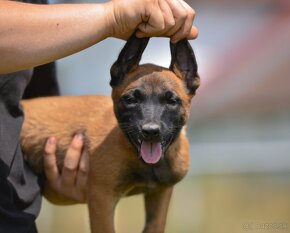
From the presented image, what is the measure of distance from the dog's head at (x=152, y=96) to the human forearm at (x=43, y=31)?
0.43 meters

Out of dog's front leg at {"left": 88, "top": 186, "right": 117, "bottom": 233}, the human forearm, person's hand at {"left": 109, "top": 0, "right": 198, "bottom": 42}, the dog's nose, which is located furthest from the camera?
dog's front leg at {"left": 88, "top": 186, "right": 117, "bottom": 233}

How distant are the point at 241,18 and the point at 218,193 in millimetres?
1499

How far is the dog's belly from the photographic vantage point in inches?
121

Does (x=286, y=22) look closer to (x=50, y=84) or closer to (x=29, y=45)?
(x=50, y=84)

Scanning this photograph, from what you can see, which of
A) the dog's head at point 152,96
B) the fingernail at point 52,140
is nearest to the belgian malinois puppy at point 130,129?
the dog's head at point 152,96

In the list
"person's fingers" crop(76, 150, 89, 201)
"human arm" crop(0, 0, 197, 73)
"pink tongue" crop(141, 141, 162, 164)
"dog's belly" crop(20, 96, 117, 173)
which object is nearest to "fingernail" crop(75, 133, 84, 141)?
"dog's belly" crop(20, 96, 117, 173)

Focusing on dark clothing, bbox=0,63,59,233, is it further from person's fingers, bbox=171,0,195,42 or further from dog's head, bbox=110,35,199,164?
person's fingers, bbox=171,0,195,42

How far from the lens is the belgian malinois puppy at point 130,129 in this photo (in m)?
2.63

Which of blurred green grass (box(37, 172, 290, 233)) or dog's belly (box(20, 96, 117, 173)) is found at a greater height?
dog's belly (box(20, 96, 117, 173))

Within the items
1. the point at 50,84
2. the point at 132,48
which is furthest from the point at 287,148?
the point at 132,48

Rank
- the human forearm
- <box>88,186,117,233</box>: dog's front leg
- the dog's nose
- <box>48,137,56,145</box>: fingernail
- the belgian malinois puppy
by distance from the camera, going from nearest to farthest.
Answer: the human forearm, the dog's nose, the belgian malinois puppy, <box>88,186,117,233</box>: dog's front leg, <box>48,137,56,145</box>: fingernail

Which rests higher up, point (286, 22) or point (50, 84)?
point (50, 84)

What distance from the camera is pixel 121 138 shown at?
2939 mm

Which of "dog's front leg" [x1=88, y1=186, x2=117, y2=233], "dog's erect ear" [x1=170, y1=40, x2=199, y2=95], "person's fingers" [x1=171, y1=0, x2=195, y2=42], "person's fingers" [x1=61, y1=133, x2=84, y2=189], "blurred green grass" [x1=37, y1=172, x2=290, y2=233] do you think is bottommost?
"blurred green grass" [x1=37, y1=172, x2=290, y2=233]
